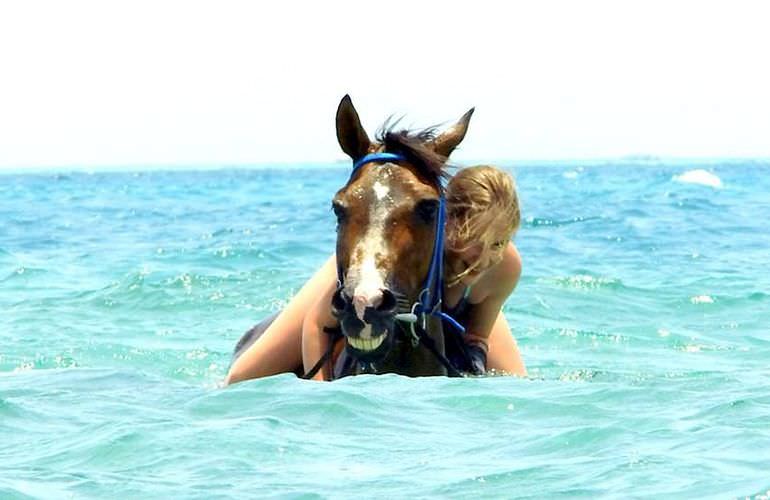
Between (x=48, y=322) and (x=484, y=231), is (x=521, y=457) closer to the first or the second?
(x=484, y=231)

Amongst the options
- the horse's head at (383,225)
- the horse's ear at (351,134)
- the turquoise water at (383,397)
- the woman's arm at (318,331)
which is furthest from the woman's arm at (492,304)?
the horse's ear at (351,134)

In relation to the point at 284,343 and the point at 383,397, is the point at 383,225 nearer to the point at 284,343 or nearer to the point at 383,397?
the point at 383,397

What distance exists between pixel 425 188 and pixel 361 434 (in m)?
0.98

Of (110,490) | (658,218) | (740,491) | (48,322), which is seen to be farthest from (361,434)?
(658,218)

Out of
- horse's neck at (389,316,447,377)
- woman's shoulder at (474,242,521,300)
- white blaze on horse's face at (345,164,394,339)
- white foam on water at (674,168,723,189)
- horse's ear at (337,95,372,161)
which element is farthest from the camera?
white foam on water at (674,168,723,189)

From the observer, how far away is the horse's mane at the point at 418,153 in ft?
17.9

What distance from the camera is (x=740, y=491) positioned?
414 cm

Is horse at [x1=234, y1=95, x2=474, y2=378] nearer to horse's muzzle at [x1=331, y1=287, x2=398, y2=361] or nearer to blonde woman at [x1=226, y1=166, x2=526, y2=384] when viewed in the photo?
horse's muzzle at [x1=331, y1=287, x2=398, y2=361]

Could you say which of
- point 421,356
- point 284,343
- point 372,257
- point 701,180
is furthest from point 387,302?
point 701,180

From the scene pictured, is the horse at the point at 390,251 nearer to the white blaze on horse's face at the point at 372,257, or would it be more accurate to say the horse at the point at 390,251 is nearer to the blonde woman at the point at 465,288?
the white blaze on horse's face at the point at 372,257

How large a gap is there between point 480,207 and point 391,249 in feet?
2.03

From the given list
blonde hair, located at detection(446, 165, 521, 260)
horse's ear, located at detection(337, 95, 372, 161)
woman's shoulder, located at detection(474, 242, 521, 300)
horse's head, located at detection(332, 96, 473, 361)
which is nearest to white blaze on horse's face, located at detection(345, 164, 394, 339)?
horse's head, located at detection(332, 96, 473, 361)

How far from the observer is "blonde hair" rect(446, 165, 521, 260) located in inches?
220

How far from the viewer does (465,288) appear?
228 inches
